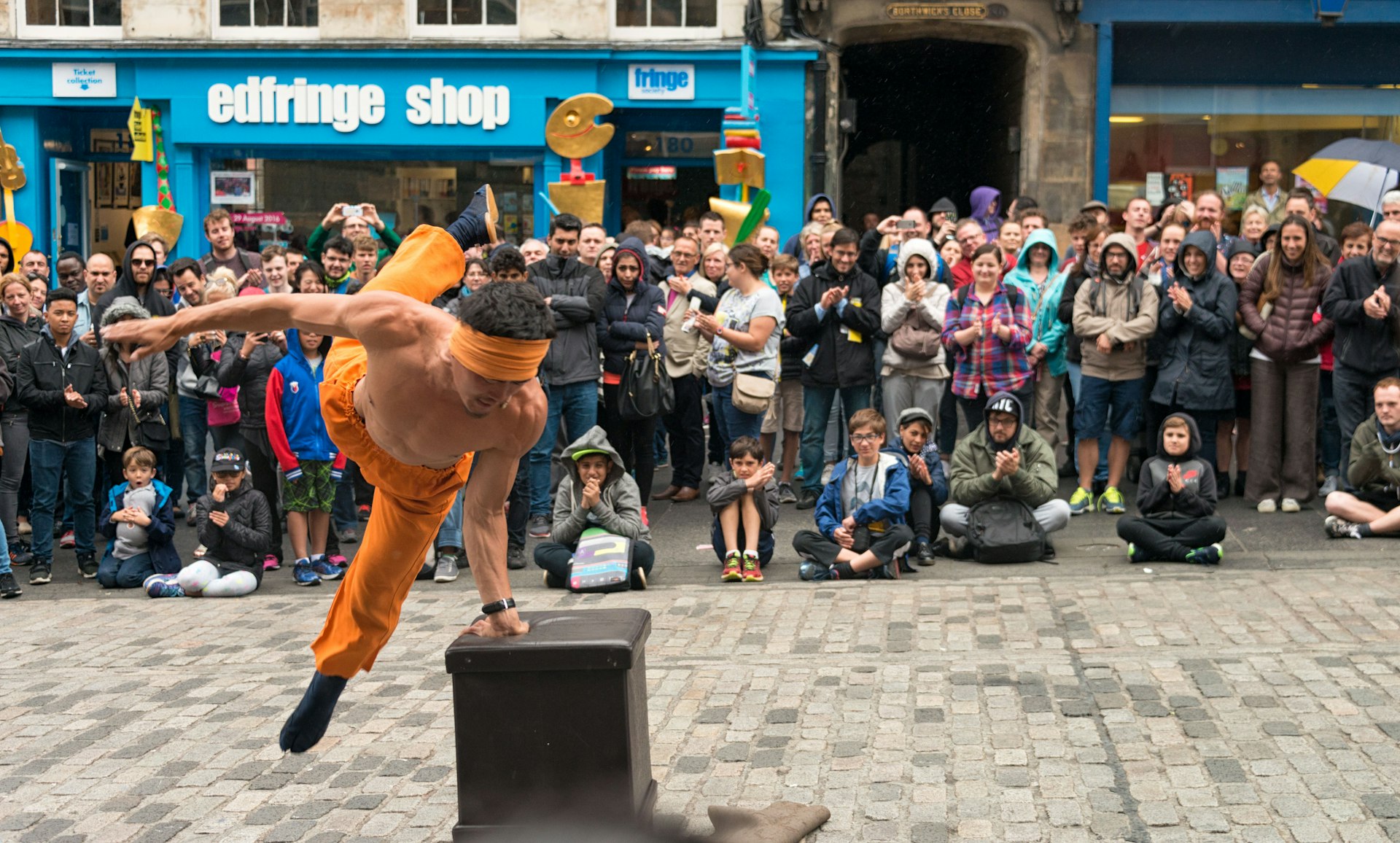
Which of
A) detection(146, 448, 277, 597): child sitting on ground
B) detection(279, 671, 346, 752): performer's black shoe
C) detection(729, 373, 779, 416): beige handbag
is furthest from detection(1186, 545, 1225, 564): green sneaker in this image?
detection(146, 448, 277, 597): child sitting on ground

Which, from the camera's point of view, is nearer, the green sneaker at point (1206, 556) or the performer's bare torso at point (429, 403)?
the performer's bare torso at point (429, 403)

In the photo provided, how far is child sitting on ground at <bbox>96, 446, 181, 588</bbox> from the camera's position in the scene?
865 cm

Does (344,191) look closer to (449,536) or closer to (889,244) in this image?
(889,244)

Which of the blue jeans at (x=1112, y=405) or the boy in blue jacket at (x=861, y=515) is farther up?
the blue jeans at (x=1112, y=405)

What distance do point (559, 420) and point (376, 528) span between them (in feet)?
15.2

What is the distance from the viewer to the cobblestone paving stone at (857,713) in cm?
489

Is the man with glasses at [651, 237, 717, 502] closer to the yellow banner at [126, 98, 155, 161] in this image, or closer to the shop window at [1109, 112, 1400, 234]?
the shop window at [1109, 112, 1400, 234]

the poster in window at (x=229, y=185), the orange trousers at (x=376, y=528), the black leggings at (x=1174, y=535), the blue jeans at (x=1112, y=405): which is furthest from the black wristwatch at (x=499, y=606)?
the poster in window at (x=229, y=185)

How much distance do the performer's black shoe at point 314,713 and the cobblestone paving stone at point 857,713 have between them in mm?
232

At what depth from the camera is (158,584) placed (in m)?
8.53

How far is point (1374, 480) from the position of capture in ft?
28.7

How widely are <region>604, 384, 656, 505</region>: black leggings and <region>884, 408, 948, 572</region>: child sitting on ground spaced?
1694 mm

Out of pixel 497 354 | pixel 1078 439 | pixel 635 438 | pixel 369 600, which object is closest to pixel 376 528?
pixel 369 600

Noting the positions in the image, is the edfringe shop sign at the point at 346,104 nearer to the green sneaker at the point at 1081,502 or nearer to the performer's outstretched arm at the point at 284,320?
the green sneaker at the point at 1081,502
